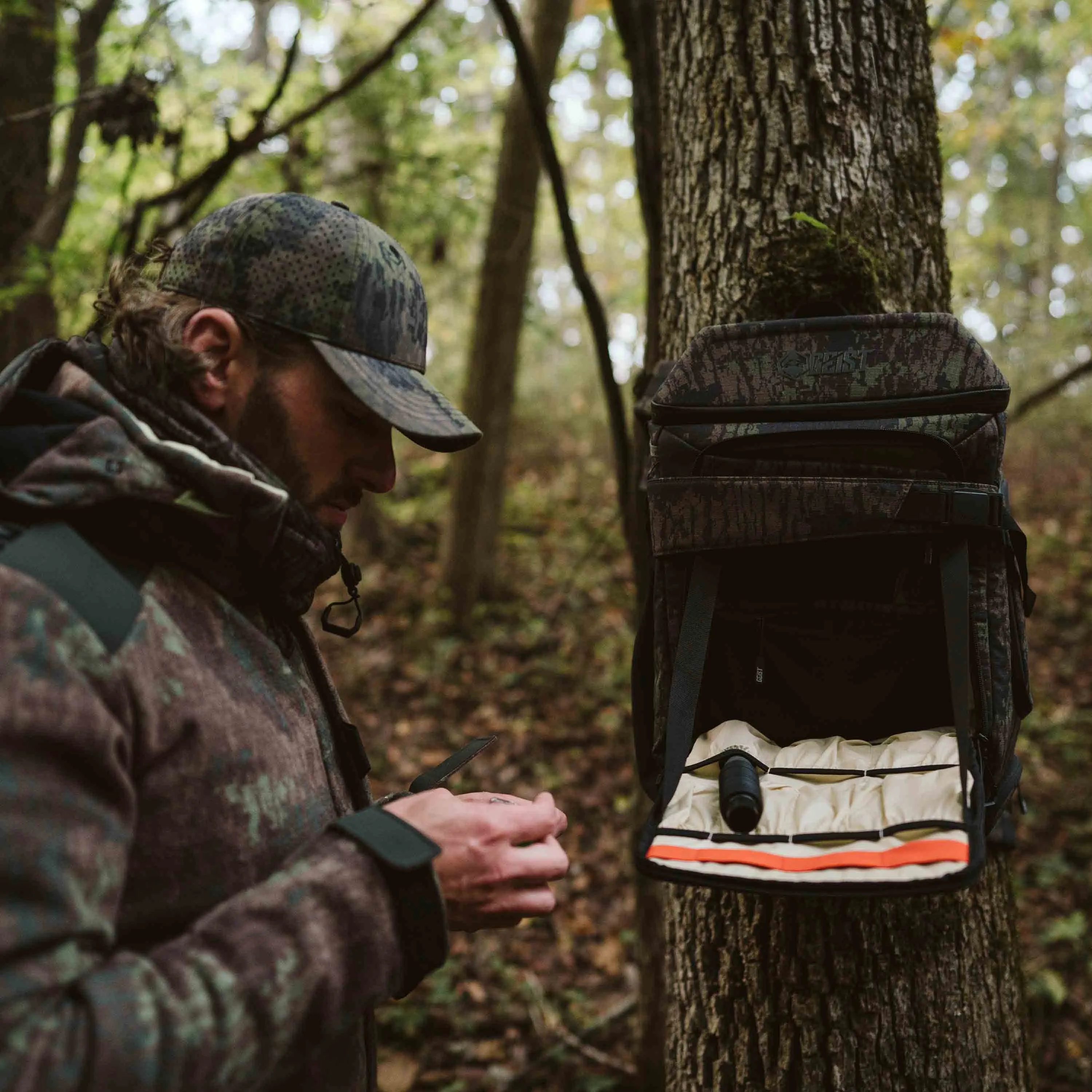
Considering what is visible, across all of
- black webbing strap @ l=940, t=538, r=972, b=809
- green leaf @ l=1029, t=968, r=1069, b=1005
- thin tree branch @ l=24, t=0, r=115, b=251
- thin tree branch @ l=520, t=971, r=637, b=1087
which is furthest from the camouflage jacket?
green leaf @ l=1029, t=968, r=1069, b=1005

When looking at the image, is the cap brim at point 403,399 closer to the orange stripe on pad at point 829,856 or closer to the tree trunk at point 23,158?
the orange stripe on pad at point 829,856

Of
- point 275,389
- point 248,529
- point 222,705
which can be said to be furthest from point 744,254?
point 222,705

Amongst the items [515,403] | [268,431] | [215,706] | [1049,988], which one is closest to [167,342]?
[268,431]

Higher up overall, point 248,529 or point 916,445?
point 916,445

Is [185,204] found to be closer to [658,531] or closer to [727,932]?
[658,531]

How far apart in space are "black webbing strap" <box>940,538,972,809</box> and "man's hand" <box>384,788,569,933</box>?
0.77 meters

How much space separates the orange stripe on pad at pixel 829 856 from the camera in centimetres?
140

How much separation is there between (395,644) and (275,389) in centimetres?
586

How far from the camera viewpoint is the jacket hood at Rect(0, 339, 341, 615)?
1.18 meters

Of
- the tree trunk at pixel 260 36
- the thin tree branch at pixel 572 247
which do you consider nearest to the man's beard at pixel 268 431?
the thin tree branch at pixel 572 247

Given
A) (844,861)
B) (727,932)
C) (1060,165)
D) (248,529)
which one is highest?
(1060,165)

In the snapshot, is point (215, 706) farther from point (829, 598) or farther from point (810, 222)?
point (810, 222)

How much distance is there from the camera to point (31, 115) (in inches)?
135

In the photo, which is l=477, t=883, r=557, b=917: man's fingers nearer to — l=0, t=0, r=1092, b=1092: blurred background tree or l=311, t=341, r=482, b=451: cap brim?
l=311, t=341, r=482, b=451: cap brim
